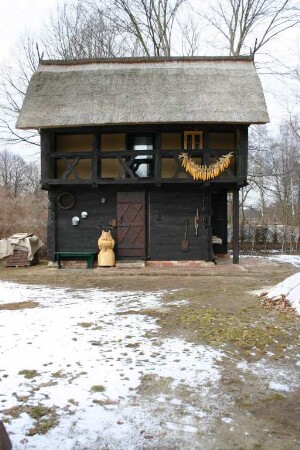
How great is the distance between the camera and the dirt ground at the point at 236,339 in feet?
9.94

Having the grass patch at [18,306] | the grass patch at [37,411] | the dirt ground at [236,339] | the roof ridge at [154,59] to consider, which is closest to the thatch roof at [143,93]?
the roof ridge at [154,59]

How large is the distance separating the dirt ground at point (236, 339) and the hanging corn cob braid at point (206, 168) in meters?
3.05

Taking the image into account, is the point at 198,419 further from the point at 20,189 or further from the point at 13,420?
the point at 20,189

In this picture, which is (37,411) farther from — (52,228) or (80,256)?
(52,228)

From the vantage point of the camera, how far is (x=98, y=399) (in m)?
3.51

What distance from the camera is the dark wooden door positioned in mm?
13477

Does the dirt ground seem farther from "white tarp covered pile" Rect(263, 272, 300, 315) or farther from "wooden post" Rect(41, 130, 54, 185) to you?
"wooden post" Rect(41, 130, 54, 185)

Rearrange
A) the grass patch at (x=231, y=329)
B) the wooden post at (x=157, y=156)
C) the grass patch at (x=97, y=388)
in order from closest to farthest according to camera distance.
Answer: the grass patch at (x=97, y=388)
the grass patch at (x=231, y=329)
the wooden post at (x=157, y=156)

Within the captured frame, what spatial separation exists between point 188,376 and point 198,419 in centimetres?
85

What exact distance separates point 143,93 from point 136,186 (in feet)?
10.1

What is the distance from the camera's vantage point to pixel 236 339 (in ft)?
17.1

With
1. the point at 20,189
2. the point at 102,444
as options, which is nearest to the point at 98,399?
the point at 102,444

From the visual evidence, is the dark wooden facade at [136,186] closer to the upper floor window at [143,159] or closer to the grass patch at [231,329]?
the upper floor window at [143,159]

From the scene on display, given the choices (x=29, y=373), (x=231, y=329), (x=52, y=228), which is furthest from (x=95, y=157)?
(x=29, y=373)
